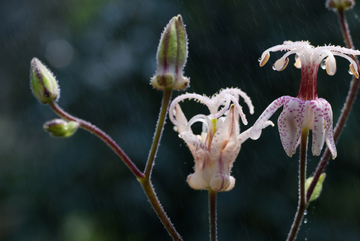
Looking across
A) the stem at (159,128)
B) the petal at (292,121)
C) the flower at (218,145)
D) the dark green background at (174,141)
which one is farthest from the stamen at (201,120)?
the dark green background at (174,141)

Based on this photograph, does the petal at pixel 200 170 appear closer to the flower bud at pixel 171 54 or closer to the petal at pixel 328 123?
the flower bud at pixel 171 54

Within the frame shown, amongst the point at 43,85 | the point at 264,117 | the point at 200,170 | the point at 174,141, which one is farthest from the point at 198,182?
the point at 174,141

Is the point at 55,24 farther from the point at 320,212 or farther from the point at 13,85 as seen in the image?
the point at 320,212

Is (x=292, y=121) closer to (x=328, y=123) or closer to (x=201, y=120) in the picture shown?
(x=328, y=123)

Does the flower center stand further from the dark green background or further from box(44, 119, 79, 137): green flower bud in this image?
the dark green background

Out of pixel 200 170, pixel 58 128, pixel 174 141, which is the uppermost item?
pixel 58 128

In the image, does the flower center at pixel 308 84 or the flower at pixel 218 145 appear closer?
the flower center at pixel 308 84

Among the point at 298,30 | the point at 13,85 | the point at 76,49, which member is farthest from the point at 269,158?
the point at 13,85
